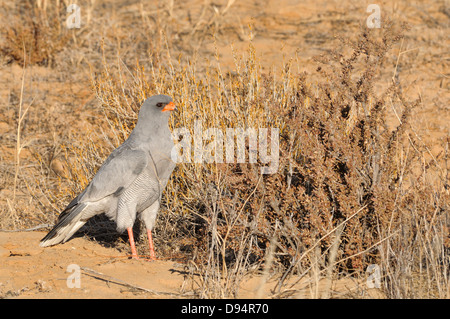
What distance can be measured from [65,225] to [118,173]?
676mm

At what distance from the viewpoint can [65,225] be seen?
4957 mm

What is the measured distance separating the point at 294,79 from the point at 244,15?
6212 millimetres

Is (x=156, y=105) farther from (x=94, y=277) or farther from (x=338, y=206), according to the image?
(x=338, y=206)

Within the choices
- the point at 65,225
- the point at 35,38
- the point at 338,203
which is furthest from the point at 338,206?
the point at 35,38

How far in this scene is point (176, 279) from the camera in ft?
14.2

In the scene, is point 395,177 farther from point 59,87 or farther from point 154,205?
point 59,87

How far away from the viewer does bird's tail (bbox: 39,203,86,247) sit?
4930mm

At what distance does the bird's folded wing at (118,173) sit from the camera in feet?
15.7

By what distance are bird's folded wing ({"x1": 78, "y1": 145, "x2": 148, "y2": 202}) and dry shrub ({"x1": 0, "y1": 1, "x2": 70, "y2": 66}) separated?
17.1 feet

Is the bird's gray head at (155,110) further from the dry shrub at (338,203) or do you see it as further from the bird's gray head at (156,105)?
the dry shrub at (338,203)

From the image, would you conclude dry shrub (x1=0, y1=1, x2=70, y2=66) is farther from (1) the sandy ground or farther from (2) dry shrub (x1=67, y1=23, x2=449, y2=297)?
(2) dry shrub (x1=67, y1=23, x2=449, y2=297)

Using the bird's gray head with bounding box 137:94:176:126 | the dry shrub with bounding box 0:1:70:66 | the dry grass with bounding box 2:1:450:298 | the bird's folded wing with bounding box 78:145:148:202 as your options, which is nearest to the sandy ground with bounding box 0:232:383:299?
the dry grass with bounding box 2:1:450:298

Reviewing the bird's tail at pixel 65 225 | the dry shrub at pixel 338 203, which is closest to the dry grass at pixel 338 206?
the dry shrub at pixel 338 203

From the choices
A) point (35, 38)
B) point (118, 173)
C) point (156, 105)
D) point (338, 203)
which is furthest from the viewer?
point (35, 38)
